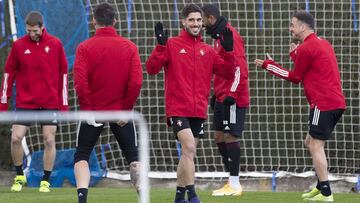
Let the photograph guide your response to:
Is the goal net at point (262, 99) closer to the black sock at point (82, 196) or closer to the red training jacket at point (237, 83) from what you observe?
the red training jacket at point (237, 83)

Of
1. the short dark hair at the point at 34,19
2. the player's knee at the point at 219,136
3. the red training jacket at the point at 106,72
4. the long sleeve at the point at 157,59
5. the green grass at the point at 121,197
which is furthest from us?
the player's knee at the point at 219,136

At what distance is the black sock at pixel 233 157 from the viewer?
452 inches

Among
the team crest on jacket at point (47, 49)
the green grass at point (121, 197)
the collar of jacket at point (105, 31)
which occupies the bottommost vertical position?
the green grass at point (121, 197)

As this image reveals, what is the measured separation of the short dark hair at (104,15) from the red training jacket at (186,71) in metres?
0.67

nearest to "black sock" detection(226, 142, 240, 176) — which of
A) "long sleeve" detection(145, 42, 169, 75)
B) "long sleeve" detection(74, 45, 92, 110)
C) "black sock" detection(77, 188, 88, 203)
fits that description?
"long sleeve" detection(145, 42, 169, 75)

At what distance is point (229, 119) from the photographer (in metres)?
11.4

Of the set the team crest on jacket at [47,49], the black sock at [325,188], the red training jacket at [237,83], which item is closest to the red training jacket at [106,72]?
the red training jacket at [237,83]

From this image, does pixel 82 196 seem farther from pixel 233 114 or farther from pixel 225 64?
pixel 233 114

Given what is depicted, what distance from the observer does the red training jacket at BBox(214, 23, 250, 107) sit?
11227 millimetres

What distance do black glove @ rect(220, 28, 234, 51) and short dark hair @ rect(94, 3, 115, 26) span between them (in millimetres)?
1139

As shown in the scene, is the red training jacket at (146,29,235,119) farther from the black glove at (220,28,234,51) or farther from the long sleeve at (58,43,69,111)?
the long sleeve at (58,43,69,111)

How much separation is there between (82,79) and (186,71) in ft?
3.91

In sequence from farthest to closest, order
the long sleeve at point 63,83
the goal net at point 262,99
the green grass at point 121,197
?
the goal net at point 262,99 → the long sleeve at point 63,83 → the green grass at point 121,197

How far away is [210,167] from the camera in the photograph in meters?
14.6
